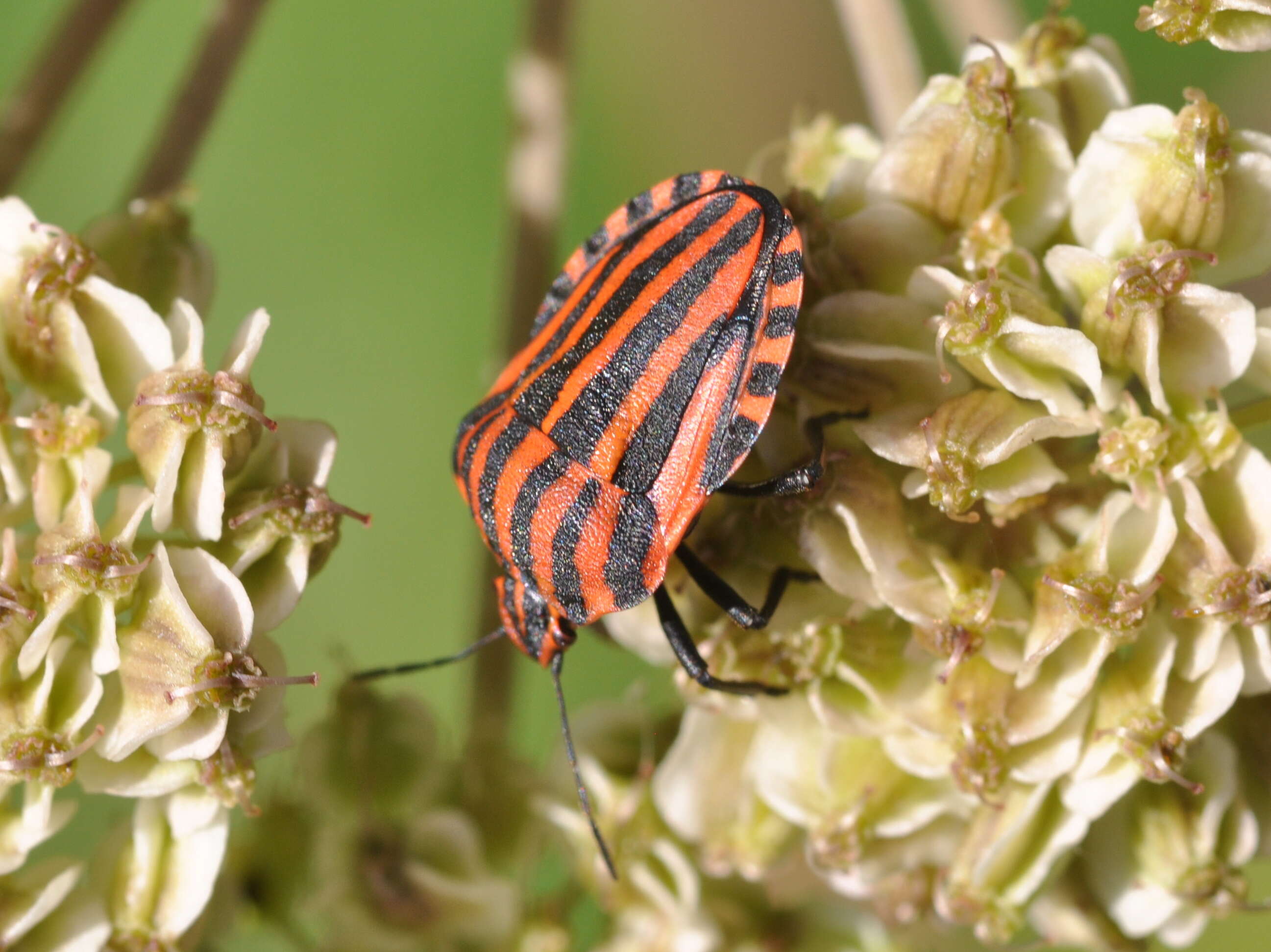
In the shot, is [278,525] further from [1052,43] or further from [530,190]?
[1052,43]

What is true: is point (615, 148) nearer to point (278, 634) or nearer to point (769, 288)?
point (278, 634)

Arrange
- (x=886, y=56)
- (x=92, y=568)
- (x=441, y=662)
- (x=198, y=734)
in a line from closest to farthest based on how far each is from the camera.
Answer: (x=92, y=568) < (x=198, y=734) < (x=441, y=662) < (x=886, y=56)

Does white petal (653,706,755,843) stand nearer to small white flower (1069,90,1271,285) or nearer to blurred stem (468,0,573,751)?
blurred stem (468,0,573,751)

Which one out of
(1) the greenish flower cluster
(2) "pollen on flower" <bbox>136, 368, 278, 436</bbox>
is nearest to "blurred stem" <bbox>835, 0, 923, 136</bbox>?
(1) the greenish flower cluster

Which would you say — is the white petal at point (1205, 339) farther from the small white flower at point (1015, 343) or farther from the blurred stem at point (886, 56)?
the blurred stem at point (886, 56)

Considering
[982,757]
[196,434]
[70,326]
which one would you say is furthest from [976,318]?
[70,326]

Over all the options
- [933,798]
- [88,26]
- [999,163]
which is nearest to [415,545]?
[88,26]
